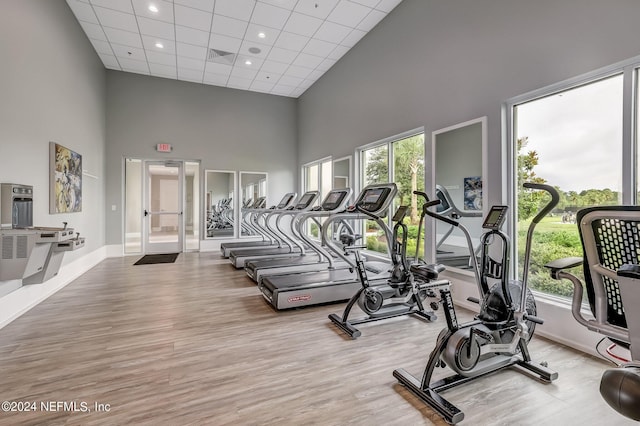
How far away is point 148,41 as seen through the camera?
6.14m

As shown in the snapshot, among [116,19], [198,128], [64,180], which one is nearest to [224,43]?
[116,19]

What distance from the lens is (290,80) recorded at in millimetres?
8125

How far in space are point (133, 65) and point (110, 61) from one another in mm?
465

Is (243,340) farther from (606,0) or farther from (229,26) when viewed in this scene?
(229,26)

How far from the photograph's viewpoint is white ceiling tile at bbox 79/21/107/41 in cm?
565

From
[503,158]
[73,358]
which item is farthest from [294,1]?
[73,358]

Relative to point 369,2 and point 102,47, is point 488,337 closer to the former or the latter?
point 369,2

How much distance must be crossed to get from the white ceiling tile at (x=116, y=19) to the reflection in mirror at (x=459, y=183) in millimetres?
5673

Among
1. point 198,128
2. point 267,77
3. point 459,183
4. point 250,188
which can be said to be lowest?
point 459,183

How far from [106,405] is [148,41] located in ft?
21.9

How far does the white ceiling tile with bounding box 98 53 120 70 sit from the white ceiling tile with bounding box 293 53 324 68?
164 inches

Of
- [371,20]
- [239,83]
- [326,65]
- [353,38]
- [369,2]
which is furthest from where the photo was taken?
[239,83]

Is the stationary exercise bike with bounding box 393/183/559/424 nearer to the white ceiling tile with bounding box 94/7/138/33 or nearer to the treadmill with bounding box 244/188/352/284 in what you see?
the treadmill with bounding box 244/188/352/284

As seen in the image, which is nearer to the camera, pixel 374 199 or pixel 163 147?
pixel 374 199
